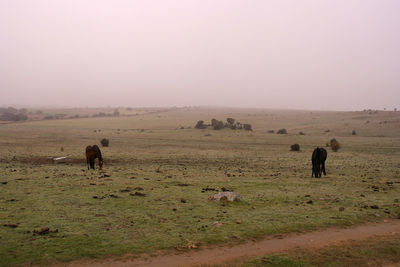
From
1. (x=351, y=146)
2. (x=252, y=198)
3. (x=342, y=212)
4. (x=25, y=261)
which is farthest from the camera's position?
(x=351, y=146)

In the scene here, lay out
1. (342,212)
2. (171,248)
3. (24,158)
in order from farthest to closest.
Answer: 1. (24,158)
2. (342,212)
3. (171,248)

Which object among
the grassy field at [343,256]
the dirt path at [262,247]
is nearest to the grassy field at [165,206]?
the dirt path at [262,247]

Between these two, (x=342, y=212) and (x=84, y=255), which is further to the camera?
(x=342, y=212)

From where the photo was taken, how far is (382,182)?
16.1 meters

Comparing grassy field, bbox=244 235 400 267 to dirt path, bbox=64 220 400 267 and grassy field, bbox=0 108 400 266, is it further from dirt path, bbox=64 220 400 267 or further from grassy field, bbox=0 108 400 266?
grassy field, bbox=0 108 400 266

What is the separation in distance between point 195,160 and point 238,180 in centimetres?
879

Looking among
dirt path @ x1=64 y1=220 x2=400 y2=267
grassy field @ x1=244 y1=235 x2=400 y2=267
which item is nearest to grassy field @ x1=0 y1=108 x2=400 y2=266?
Result: dirt path @ x1=64 y1=220 x2=400 y2=267

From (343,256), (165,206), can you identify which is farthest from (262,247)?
(165,206)

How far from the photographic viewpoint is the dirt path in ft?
24.8

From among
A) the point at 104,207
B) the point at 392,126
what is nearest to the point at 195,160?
the point at 104,207

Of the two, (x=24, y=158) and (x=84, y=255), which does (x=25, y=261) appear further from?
(x=24, y=158)

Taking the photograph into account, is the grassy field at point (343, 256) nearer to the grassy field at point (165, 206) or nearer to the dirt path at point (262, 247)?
the dirt path at point (262, 247)

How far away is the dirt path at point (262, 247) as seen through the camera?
24.8ft

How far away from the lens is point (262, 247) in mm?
8469
